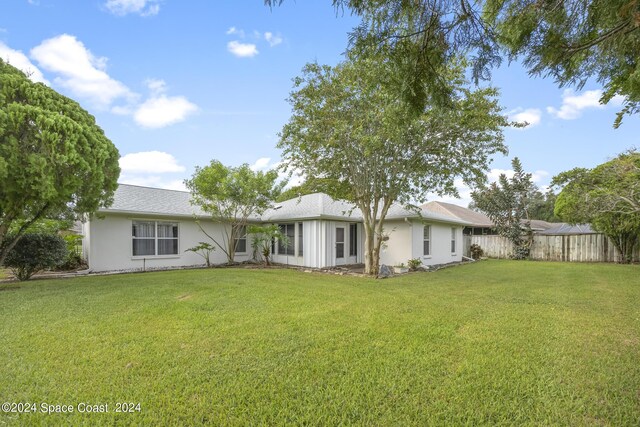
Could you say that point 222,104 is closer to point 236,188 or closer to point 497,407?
point 236,188

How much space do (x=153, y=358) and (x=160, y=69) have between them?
9.09 m

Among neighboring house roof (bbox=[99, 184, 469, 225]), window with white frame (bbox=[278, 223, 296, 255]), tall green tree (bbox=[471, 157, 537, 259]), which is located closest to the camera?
neighboring house roof (bbox=[99, 184, 469, 225])

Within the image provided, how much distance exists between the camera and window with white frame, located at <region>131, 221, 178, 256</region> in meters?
12.3

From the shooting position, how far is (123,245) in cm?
1191

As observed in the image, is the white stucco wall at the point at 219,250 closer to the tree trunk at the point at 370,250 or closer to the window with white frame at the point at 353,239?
the window with white frame at the point at 353,239

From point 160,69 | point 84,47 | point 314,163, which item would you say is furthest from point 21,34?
point 314,163

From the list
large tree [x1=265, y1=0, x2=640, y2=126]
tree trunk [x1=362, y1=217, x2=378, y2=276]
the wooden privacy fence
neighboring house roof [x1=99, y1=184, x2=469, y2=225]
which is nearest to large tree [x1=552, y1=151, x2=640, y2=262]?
the wooden privacy fence

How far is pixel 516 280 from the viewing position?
10.1m

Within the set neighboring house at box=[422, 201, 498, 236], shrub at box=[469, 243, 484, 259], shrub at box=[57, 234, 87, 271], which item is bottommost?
shrub at box=[469, 243, 484, 259]

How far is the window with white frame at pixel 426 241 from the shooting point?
1455 cm

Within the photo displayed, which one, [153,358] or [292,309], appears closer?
[153,358]

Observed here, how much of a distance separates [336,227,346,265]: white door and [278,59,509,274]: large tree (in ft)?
8.68

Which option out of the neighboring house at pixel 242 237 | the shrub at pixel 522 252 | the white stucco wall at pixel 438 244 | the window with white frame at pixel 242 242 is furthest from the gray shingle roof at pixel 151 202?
the shrub at pixel 522 252

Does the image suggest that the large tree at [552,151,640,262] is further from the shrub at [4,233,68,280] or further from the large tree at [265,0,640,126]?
the shrub at [4,233,68,280]
